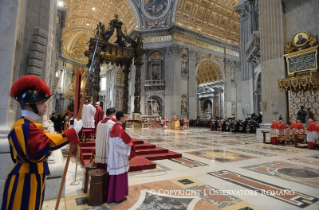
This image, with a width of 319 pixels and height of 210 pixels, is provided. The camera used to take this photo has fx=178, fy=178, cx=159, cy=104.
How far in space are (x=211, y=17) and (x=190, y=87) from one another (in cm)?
1079

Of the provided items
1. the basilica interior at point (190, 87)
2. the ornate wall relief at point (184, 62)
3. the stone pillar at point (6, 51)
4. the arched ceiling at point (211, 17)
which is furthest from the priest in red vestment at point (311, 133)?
the arched ceiling at point (211, 17)

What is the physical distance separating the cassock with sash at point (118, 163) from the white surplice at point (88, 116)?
3.68 metres

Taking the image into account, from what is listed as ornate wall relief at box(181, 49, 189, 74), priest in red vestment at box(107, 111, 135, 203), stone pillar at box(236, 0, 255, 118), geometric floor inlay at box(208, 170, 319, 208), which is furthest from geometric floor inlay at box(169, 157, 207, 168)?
ornate wall relief at box(181, 49, 189, 74)

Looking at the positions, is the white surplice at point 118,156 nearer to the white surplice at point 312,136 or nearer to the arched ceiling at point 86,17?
the white surplice at point 312,136

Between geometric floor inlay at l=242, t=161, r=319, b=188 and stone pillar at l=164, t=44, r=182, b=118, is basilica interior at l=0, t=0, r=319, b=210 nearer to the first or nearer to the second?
geometric floor inlay at l=242, t=161, r=319, b=188

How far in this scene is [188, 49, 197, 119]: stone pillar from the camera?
22922 millimetres

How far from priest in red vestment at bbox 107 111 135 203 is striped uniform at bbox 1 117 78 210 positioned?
120 cm

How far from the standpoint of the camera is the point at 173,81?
2219 centimetres

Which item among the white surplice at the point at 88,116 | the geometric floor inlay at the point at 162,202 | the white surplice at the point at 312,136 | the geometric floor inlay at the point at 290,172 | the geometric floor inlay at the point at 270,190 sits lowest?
the geometric floor inlay at the point at 162,202

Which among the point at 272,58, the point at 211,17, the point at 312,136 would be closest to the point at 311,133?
the point at 312,136

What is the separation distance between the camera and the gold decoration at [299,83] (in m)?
8.50

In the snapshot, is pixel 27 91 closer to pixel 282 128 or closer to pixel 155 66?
pixel 282 128

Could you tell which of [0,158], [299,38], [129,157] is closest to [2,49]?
[0,158]

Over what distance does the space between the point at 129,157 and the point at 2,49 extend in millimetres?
2242
